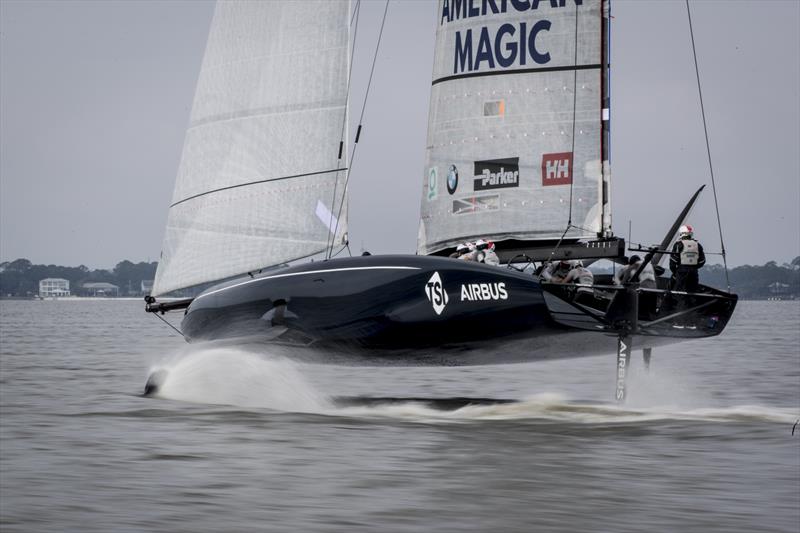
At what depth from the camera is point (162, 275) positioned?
1436 centimetres

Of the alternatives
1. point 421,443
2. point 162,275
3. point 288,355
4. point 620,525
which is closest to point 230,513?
point 620,525

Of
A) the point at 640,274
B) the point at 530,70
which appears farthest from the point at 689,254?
the point at 530,70

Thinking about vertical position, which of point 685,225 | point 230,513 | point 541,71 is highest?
point 541,71

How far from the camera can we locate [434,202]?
44.3ft

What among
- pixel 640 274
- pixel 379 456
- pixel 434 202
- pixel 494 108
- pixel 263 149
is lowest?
pixel 379 456

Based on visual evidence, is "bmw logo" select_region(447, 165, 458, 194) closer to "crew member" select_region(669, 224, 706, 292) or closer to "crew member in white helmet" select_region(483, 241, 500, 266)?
"crew member in white helmet" select_region(483, 241, 500, 266)

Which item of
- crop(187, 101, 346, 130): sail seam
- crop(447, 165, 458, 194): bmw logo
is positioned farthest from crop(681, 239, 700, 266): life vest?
crop(187, 101, 346, 130): sail seam

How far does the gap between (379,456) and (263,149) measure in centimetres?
611

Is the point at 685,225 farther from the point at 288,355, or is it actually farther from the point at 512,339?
the point at 288,355

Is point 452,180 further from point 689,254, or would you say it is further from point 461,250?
point 689,254

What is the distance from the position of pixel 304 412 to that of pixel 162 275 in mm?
4191

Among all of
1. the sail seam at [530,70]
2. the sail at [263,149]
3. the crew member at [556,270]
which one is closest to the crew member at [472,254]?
the crew member at [556,270]

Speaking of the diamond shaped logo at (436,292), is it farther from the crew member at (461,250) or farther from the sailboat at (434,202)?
the crew member at (461,250)

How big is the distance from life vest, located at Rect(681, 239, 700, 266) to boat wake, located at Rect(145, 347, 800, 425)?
141 cm
